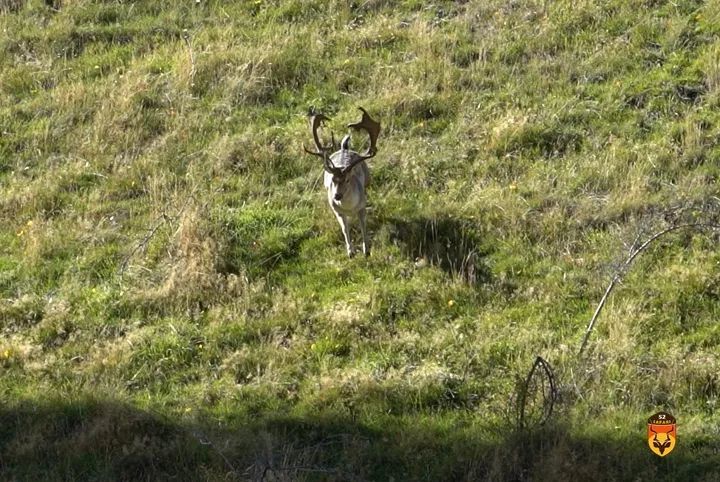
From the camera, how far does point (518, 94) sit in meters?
14.7

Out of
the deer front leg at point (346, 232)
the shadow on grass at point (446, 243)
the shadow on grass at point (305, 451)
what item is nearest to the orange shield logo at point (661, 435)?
the shadow on grass at point (305, 451)

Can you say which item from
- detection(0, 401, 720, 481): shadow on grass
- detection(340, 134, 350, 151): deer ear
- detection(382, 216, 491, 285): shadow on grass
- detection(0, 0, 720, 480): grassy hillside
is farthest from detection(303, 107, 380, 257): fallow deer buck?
detection(0, 401, 720, 481): shadow on grass

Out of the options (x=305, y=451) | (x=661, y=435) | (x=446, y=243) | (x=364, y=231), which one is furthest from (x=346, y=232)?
(x=661, y=435)

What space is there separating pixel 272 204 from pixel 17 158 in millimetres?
4113

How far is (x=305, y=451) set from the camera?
28.9 ft

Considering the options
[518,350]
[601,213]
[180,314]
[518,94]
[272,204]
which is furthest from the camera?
[518,94]

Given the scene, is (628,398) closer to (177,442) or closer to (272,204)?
(177,442)

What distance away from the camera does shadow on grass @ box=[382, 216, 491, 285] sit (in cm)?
1132

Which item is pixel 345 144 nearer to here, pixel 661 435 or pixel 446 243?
pixel 446 243

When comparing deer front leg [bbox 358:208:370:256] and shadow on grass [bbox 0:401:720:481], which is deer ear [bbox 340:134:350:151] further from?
shadow on grass [bbox 0:401:720:481]

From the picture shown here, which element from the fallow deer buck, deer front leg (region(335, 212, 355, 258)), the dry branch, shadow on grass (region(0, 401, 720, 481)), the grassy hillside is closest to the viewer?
shadow on grass (region(0, 401, 720, 481))

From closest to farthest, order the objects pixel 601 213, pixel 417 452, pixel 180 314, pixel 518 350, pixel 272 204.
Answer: pixel 417 452 < pixel 518 350 < pixel 180 314 < pixel 601 213 < pixel 272 204

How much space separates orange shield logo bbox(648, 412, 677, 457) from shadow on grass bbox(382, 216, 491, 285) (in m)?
2.94

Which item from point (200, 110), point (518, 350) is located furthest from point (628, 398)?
point (200, 110)
